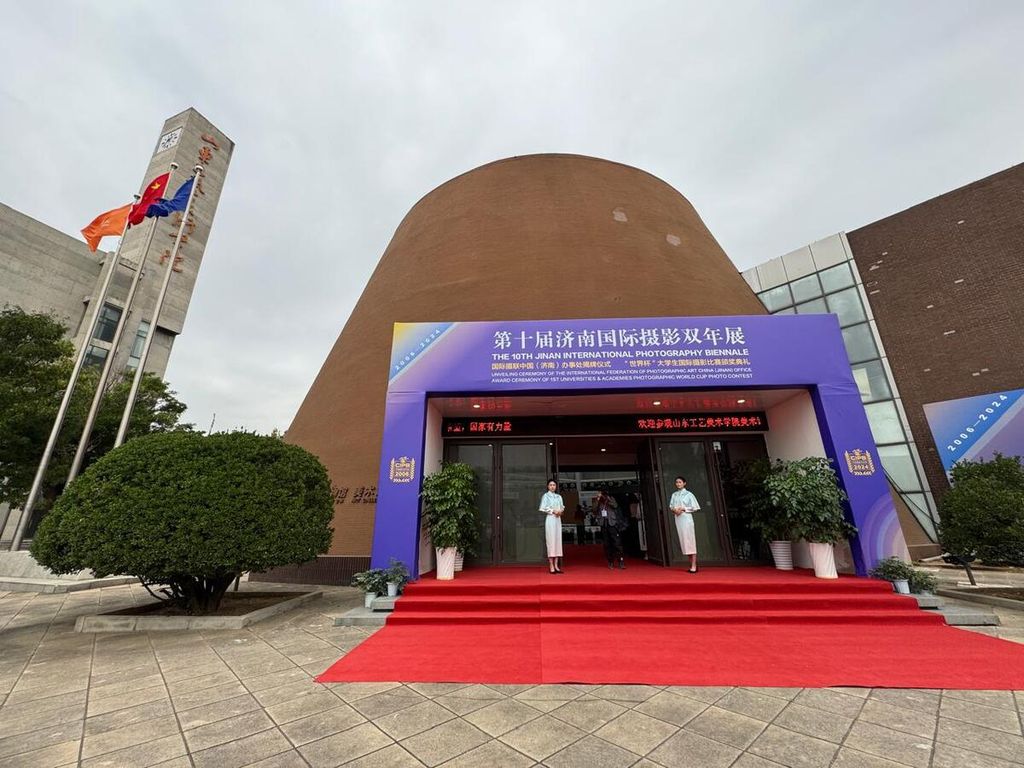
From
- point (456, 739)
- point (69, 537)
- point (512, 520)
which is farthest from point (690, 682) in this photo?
point (69, 537)

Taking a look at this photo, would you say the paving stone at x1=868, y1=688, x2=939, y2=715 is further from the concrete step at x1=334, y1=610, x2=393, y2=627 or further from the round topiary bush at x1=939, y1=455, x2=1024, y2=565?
the round topiary bush at x1=939, y1=455, x2=1024, y2=565

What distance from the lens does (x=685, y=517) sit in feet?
23.1

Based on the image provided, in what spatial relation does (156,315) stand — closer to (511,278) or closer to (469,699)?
(511,278)

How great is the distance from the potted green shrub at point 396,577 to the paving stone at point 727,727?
14.4ft

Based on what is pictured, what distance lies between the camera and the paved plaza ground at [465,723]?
2.42 m

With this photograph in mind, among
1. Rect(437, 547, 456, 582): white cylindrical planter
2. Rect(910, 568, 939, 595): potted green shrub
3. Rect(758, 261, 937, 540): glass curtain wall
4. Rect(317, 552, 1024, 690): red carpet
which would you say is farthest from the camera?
Rect(758, 261, 937, 540): glass curtain wall

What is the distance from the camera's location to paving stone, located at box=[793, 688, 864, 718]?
297 cm

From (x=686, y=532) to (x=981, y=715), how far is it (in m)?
4.15

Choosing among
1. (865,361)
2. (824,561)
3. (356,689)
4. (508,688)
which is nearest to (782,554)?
(824,561)

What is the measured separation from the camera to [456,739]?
8.59ft

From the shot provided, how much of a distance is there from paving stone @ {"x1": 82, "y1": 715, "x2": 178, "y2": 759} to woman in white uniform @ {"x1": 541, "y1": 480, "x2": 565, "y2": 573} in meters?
5.12

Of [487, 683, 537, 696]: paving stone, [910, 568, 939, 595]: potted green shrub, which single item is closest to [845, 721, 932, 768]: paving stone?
[487, 683, 537, 696]: paving stone

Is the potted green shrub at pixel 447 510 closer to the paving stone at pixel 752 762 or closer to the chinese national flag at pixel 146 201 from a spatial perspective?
the paving stone at pixel 752 762

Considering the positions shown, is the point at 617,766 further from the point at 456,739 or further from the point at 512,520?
the point at 512,520
